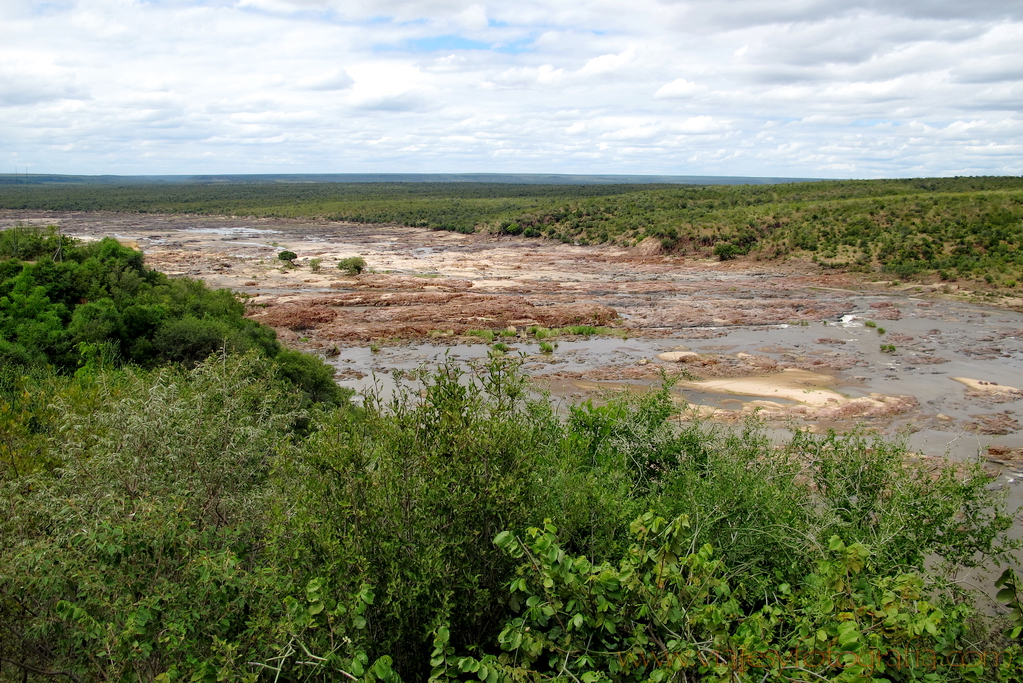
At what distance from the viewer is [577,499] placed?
19.8 feet

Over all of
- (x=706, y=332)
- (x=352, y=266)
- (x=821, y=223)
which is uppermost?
(x=821, y=223)

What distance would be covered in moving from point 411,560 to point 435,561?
271 millimetres

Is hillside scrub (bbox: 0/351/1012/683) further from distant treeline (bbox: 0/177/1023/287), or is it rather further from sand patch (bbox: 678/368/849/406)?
distant treeline (bbox: 0/177/1023/287)

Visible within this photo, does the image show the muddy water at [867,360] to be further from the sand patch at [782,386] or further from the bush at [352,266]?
the bush at [352,266]

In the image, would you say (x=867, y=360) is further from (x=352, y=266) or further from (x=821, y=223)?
(x=821, y=223)

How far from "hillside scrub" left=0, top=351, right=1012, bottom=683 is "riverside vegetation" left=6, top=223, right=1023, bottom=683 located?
0.02m

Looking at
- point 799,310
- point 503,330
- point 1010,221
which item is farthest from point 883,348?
point 1010,221

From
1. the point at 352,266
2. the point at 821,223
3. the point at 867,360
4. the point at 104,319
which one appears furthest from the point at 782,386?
the point at 821,223

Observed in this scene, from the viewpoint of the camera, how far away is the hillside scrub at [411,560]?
172 inches

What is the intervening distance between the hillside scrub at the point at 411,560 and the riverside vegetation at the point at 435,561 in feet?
0.08

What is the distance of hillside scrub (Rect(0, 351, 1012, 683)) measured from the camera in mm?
4371

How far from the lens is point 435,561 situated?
15.8 ft

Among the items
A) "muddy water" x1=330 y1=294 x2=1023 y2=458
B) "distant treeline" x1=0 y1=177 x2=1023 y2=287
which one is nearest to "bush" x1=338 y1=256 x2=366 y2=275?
"muddy water" x1=330 y1=294 x2=1023 y2=458

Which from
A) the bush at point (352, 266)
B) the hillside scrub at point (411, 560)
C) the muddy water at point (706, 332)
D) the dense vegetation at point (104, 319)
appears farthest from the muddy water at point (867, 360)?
the bush at point (352, 266)
